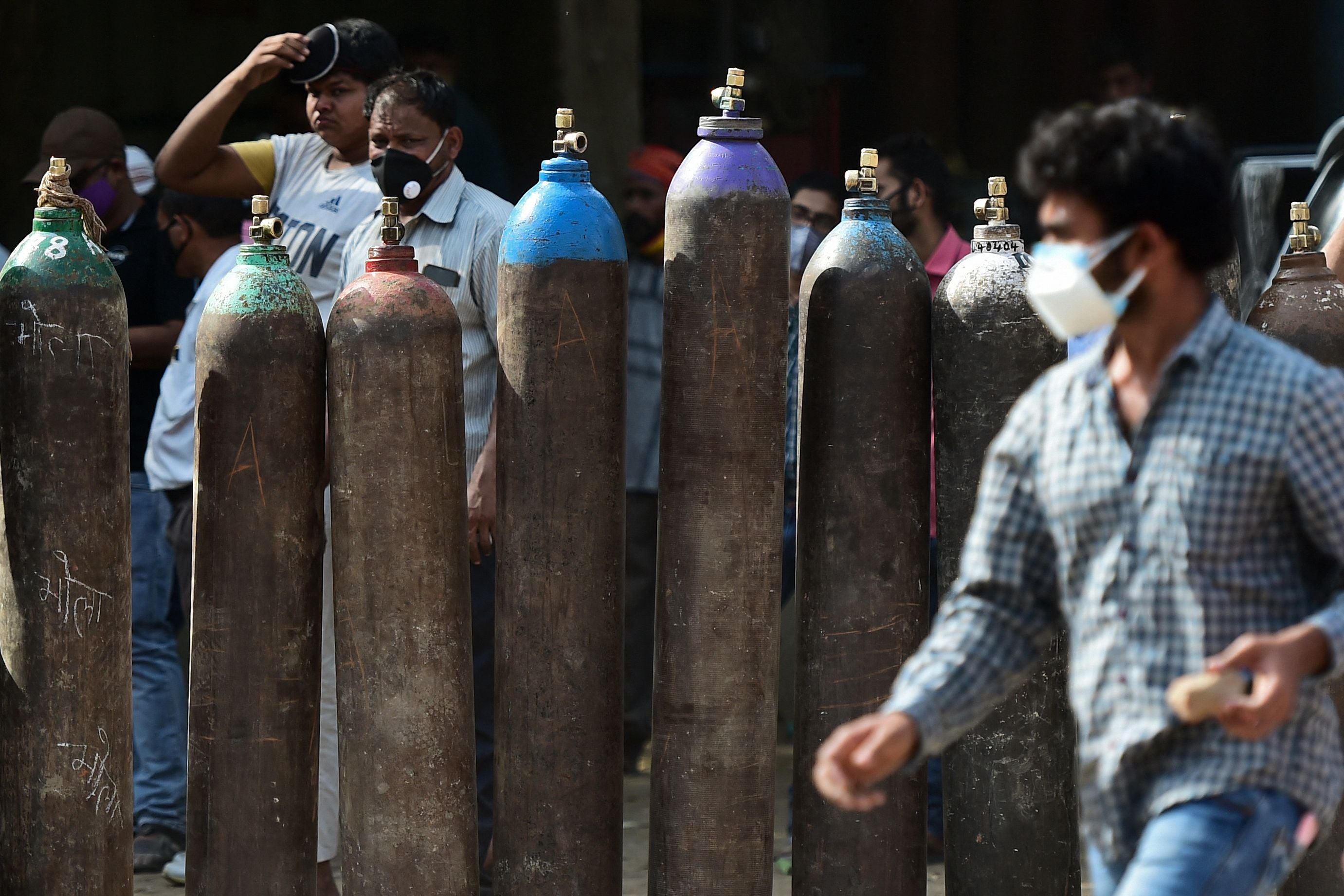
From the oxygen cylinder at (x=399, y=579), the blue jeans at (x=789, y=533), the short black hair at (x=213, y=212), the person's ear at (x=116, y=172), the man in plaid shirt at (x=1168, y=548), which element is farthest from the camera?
the blue jeans at (x=789, y=533)

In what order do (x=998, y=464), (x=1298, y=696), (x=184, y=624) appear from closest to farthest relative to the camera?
(x=1298, y=696), (x=998, y=464), (x=184, y=624)

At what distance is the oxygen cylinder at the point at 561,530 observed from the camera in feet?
12.5

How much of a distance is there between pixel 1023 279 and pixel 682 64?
10.2ft

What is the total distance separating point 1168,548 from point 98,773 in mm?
2418

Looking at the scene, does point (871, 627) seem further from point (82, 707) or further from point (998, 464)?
point (82, 707)

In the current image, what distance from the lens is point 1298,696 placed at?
7.60 feet

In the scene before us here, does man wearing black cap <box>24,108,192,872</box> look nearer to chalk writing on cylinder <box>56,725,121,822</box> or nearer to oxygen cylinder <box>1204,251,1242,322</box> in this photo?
chalk writing on cylinder <box>56,725,121,822</box>

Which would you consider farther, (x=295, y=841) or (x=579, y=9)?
(x=579, y=9)

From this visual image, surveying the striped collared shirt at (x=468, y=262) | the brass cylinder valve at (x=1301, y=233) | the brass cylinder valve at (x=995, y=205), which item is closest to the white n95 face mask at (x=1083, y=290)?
the brass cylinder valve at (x=995, y=205)

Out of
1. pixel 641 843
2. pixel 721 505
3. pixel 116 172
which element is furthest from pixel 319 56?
pixel 641 843

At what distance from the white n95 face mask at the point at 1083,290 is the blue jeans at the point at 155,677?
3455mm

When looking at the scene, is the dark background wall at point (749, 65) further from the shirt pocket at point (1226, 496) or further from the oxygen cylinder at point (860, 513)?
the shirt pocket at point (1226, 496)

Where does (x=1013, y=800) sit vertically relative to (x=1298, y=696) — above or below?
below

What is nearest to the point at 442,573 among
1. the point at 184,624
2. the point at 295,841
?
the point at 295,841
